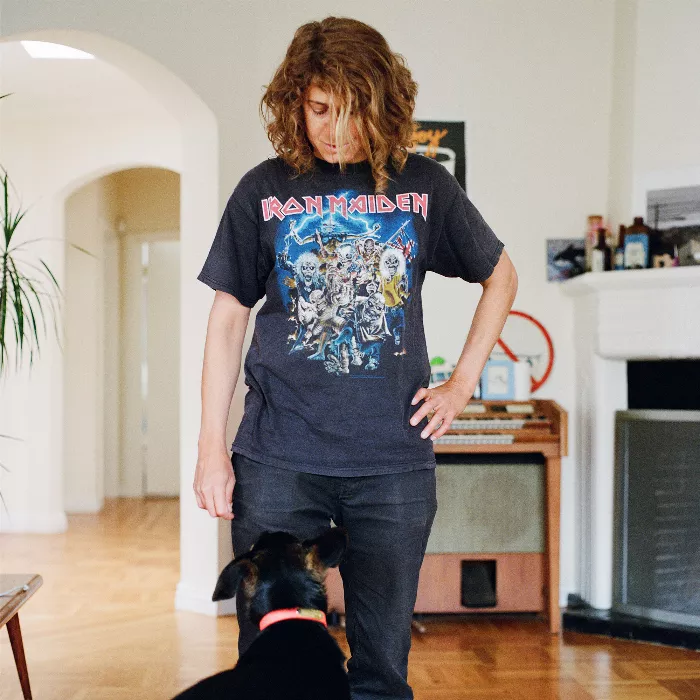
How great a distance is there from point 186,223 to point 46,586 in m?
1.91

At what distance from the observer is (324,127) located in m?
1.46

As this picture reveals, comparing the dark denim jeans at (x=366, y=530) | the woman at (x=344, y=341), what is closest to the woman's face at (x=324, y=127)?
the woman at (x=344, y=341)

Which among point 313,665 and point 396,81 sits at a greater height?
point 396,81

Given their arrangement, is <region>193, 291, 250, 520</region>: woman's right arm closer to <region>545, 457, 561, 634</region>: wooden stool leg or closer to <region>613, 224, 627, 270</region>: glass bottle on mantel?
<region>545, 457, 561, 634</region>: wooden stool leg

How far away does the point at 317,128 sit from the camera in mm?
1466

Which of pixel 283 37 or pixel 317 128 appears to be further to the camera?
pixel 283 37

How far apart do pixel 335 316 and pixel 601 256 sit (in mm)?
2534

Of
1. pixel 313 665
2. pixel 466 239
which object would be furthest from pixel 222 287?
pixel 313 665

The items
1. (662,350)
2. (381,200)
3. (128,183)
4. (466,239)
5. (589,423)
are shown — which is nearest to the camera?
(381,200)

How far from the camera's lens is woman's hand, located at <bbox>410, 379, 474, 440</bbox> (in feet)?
4.88

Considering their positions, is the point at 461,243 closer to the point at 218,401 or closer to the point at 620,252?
the point at 218,401

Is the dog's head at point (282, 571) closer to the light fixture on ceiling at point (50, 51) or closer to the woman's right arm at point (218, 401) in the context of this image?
the woman's right arm at point (218, 401)

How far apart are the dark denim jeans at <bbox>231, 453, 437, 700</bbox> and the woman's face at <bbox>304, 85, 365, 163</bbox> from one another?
1.69 ft

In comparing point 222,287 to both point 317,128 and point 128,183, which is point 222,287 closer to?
point 317,128
